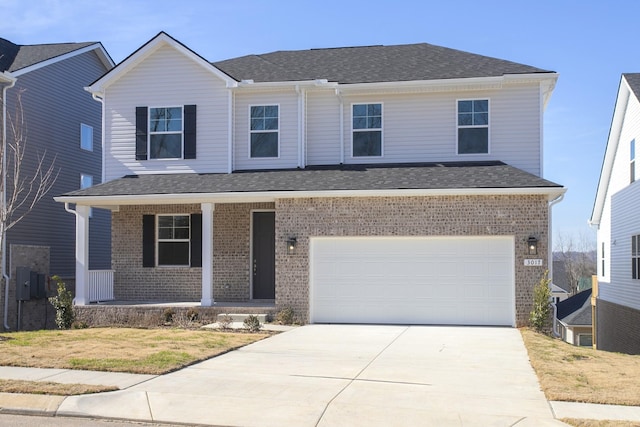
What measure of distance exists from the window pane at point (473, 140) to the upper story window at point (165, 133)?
25.4 feet

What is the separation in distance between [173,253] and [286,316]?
15.3ft

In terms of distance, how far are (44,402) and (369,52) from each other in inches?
634

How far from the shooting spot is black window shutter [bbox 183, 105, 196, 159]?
759 inches

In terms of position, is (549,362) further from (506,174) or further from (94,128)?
(94,128)

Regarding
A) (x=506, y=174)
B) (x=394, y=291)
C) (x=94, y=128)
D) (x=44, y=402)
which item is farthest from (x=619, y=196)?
(x=44, y=402)

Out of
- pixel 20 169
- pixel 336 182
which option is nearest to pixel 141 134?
pixel 20 169

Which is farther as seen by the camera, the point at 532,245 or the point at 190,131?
the point at 190,131

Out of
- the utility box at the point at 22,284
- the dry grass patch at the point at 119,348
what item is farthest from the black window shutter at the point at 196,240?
the utility box at the point at 22,284

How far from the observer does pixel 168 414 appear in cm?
805

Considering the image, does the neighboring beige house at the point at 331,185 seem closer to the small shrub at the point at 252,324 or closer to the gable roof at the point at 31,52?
the small shrub at the point at 252,324

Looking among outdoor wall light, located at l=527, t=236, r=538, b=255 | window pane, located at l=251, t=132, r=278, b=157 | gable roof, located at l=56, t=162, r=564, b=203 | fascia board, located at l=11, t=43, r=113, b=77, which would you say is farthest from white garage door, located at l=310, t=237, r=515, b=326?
fascia board, located at l=11, t=43, r=113, b=77

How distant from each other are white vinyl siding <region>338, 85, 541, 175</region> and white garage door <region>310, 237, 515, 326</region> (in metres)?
2.97

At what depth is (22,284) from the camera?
2058 centimetres

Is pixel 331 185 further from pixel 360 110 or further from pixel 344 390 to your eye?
pixel 344 390
